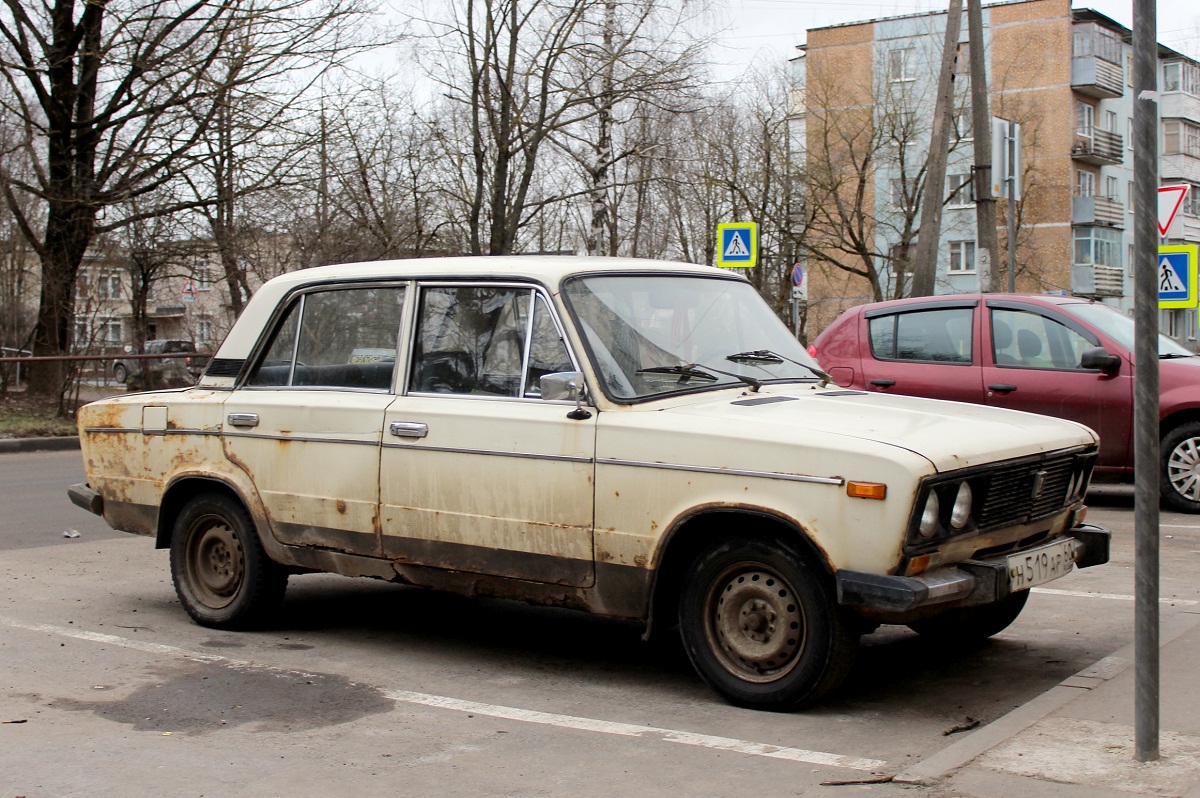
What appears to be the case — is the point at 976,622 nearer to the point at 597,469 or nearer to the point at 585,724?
the point at 597,469

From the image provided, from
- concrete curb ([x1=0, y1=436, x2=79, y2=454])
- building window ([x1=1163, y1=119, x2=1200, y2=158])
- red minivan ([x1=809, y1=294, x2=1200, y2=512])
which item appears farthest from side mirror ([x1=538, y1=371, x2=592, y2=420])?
building window ([x1=1163, y1=119, x2=1200, y2=158])

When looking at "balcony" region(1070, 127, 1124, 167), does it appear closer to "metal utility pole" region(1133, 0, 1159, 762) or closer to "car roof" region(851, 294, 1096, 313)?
"car roof" region(851, 294, 1096, 313)

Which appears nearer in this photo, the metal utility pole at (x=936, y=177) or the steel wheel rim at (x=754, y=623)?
the steel wheel rim at (x=754, y=623)

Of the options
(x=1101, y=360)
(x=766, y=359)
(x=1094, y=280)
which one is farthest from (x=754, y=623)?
(x=1094, y=280)

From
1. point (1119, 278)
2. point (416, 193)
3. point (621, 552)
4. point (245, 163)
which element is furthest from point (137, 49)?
point (1119, 278)

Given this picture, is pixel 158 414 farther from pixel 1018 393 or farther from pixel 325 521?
pixel 1018 393

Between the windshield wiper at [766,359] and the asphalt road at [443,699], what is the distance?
133 cm

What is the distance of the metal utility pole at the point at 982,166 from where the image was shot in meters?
18.7

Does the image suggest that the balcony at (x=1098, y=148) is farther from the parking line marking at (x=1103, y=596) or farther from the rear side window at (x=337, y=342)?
the rear side window at (x=337, y=342)

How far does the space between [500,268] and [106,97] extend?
1989 cm

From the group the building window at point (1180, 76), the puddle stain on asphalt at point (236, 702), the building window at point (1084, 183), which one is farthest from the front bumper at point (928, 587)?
the building window at point (1180, 76)

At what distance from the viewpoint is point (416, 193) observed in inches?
1224

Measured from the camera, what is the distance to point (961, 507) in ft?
16.6

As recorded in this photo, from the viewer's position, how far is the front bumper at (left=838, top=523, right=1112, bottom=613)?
Result: 479 centimetres
